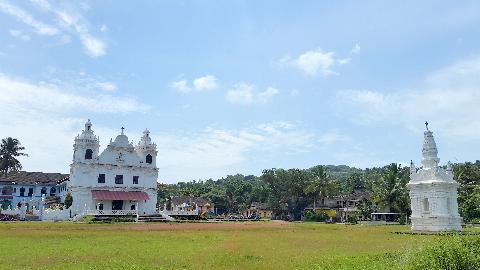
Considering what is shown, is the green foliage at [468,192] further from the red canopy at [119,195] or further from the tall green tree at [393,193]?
the red canopy at [119,195]

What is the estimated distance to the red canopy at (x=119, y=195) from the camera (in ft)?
191

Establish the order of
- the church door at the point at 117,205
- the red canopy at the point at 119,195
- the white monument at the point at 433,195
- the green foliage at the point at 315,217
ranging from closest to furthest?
the white monument at the point at 433,195 < the red canopy at the point at 119,195 < the church door at the point at 117,205 < the green foliage at the point at 315,217

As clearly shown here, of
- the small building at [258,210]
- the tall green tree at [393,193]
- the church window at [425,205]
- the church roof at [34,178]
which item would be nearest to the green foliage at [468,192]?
the tall green tree at [393,193]

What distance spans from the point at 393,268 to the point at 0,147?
8310cm

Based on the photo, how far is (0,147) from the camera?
7950cm

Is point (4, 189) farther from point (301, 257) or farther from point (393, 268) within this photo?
point (393, 268)

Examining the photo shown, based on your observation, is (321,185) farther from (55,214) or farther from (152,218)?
(55,214)

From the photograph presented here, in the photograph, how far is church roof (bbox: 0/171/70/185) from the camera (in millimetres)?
66562

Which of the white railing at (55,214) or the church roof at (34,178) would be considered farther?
the church roof at (34,178)

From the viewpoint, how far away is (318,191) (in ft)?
272

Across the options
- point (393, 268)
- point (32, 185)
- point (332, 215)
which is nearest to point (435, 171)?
point (393, 268)

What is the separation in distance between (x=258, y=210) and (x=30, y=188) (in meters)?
51.0

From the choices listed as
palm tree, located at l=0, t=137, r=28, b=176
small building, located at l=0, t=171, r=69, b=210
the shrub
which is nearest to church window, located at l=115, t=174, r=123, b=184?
small building, located at l=0, t=171, r=69, b=210

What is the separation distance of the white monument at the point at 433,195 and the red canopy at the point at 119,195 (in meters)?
36.5
